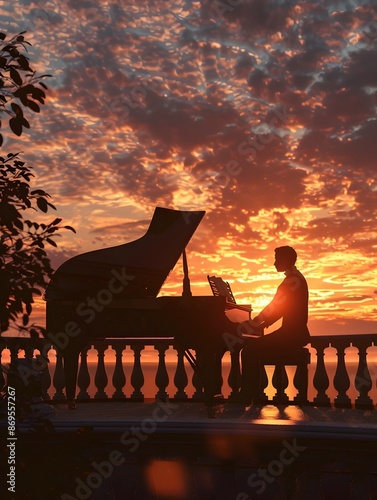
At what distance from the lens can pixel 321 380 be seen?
980 centimetres

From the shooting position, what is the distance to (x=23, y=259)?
2959 millimetres

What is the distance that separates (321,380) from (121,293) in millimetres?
3228

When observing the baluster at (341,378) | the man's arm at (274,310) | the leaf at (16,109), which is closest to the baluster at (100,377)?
the man's arm at (274,310)

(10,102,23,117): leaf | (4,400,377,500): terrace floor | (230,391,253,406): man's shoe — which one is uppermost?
(10,102,23,117): leaf

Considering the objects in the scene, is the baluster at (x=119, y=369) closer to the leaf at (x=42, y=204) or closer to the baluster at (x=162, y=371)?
the baluster at (x=162, y=371)

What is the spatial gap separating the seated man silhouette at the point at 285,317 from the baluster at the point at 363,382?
136 centimetres

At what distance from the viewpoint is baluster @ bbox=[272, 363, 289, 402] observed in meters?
8.92

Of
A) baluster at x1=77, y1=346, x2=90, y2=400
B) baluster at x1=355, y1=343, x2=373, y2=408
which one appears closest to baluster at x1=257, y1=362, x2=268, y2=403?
baluster at x1=355, y1=343, x2=373, y2=408

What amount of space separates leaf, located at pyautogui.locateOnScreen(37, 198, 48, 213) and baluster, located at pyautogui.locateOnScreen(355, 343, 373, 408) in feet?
23.1

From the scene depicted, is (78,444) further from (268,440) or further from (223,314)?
(223,314)

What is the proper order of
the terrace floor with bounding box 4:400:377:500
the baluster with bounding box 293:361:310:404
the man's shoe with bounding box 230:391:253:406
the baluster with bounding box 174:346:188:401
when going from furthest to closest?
the baluster with bounding box 174:346:188:401, the man's shoe with bounding box 230:391:253:406, the baluster with bounding box 293:361:310:404, the terrace floor with bounding box 4:400:377:500

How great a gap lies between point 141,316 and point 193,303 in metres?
0.70

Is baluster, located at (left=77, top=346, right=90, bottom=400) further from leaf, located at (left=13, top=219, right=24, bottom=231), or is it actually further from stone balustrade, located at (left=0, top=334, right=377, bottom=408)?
leaf, located at (left=13, top=219, right=24, bottom=231)

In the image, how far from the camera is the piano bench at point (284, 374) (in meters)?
8.30
